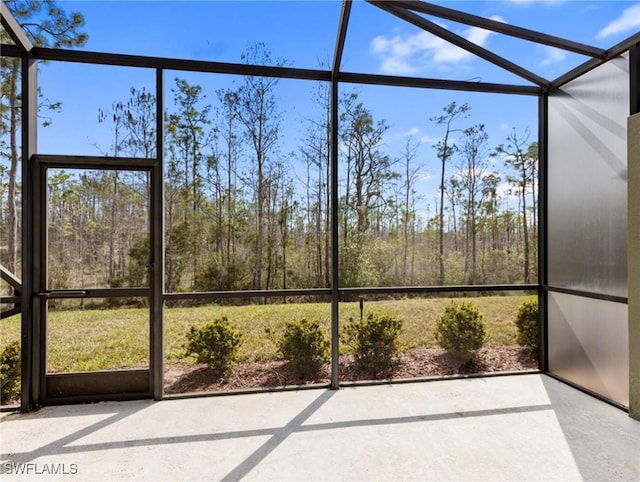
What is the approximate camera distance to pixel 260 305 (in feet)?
11.9

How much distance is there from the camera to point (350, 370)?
12.2ft

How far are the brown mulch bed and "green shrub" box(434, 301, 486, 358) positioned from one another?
0.11 meters

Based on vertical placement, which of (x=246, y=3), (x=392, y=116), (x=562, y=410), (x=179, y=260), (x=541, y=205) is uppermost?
(x=246, y=3)

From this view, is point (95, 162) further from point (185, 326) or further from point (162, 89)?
point (185, 326)

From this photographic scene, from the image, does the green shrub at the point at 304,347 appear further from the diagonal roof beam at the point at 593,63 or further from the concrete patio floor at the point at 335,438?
the diagonal roof beam at the point at 593,63

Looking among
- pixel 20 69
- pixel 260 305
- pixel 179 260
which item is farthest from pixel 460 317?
pixel 20 69

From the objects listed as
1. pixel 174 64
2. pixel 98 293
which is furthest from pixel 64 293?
pixel 174 64

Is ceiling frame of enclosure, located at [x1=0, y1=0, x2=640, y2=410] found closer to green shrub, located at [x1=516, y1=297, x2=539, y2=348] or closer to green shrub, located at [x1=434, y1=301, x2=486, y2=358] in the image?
green shrub, located at [x1=434, y1=301, x2=486, y2=358]

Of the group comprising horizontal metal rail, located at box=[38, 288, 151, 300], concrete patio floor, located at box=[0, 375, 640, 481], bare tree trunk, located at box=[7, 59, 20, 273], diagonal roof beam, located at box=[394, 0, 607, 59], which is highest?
diagonal roof beam, located at box=[394, 0, 607, 59]

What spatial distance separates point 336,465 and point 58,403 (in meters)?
2.51

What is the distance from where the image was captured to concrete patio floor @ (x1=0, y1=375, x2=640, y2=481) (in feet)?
7.00

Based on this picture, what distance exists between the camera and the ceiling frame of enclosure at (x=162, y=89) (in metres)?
2.89

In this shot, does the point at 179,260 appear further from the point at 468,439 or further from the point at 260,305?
the point at 468,439

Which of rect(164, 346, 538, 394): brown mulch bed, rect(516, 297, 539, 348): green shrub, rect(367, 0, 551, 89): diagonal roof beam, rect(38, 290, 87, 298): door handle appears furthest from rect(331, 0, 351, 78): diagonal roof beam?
rect(516, 297, 539, 348): green shrub
